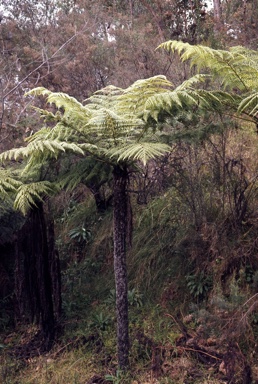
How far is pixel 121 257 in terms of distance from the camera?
4477 millimetres

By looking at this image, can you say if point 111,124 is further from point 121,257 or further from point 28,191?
point 121,257

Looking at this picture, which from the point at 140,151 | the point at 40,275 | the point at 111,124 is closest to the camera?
the point at 140,151

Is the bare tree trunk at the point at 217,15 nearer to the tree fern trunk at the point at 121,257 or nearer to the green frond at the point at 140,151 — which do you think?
the tree fern trunk at the point at 121,257

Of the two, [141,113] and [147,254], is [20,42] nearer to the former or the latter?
[147,254]

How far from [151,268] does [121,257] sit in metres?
1.53

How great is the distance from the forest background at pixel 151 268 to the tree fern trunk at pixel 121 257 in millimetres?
163

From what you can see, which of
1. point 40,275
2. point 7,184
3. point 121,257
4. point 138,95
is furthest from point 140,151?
point 40,275

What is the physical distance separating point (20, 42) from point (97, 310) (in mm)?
8144

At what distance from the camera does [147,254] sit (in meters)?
6.09

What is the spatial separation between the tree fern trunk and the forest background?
163 millimetres

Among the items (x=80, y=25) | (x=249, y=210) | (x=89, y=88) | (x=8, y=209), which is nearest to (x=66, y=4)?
(x=80, y=25)

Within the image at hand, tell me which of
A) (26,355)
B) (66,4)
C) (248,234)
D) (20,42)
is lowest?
(26,355)

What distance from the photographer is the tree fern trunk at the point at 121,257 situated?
4414mm

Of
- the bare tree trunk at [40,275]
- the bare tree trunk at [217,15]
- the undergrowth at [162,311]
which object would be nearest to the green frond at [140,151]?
the undergrowth at [162,311]
